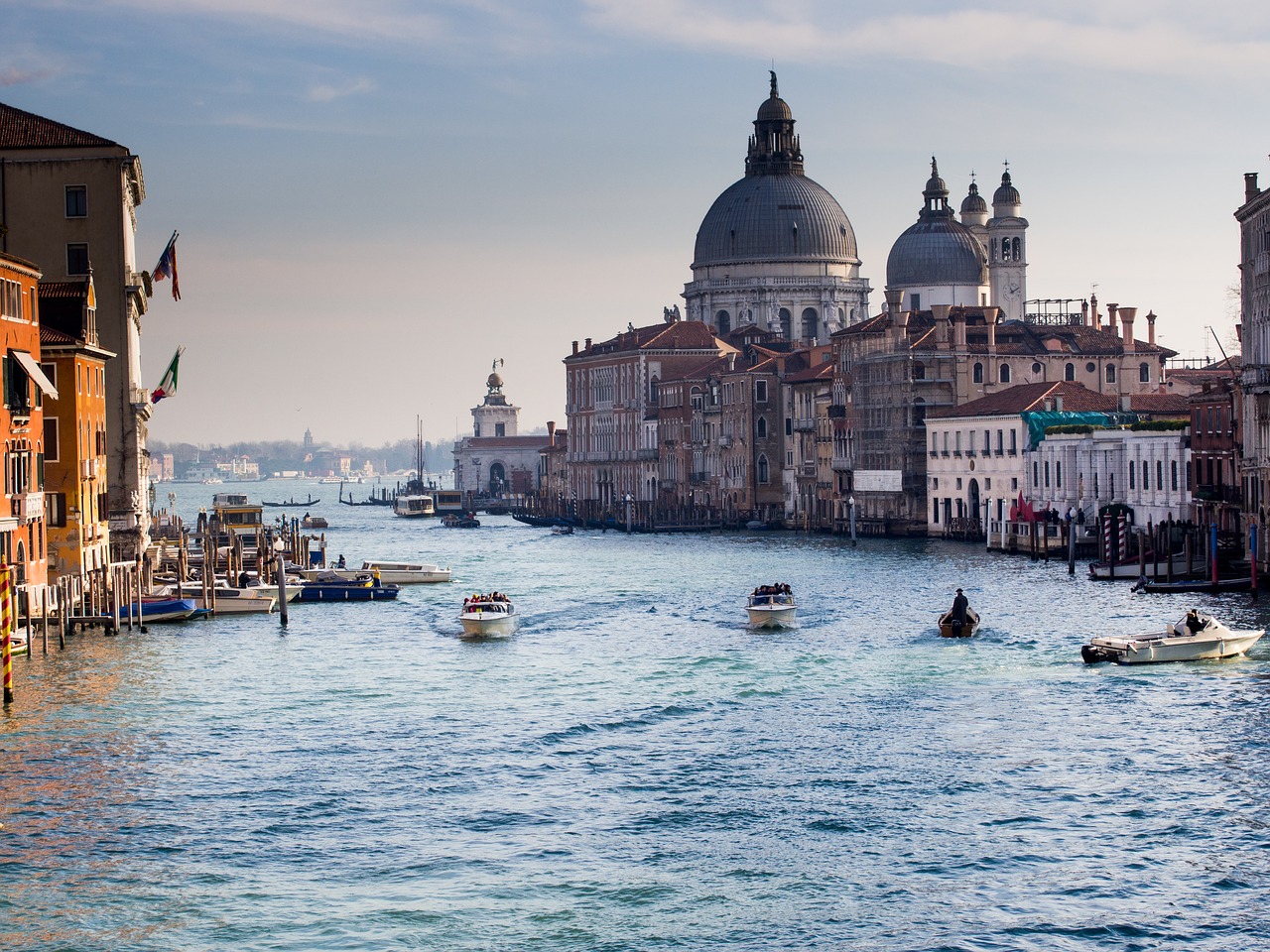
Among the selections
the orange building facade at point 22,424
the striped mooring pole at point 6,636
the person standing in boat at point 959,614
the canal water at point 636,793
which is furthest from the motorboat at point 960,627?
the striped mooring pole at point 6,636

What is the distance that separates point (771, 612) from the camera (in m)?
45.8

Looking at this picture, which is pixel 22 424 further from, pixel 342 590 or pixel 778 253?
pixel 778 253

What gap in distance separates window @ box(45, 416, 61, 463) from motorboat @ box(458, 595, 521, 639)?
9138 mm

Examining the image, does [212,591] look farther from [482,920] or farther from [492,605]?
[482,920]

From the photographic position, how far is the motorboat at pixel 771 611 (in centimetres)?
4588

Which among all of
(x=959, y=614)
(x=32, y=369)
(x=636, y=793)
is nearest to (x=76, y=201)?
(x=32, y=369)

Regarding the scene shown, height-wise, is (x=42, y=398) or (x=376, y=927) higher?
(x=42, y=398)

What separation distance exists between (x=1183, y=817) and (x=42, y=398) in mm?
28364

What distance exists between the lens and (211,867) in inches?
889

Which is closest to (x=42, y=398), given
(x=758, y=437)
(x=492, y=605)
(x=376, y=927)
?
(x=492, y=605)

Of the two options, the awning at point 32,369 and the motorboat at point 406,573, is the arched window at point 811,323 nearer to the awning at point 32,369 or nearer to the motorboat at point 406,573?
the motorboat at point 406,573

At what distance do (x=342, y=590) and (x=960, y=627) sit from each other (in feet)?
63.0

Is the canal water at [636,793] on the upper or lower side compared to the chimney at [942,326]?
lower

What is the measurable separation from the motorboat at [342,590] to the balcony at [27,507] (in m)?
14.0
